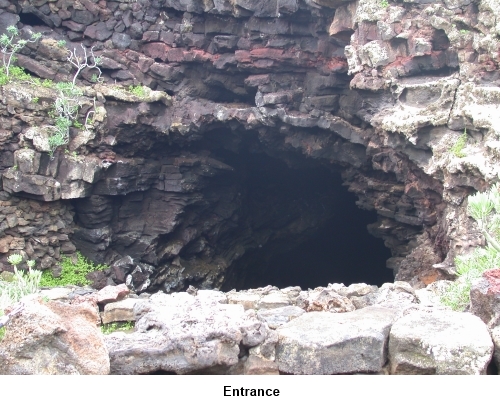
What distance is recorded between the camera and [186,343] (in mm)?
4133

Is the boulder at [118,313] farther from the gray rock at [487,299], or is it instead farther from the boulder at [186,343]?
the gray rock at [487,299]

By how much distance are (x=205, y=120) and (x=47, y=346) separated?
1366 centimetres

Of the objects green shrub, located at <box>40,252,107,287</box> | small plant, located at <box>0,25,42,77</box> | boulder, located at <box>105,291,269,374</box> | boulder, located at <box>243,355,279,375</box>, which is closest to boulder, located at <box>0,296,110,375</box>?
boulder, located at <box>105,291,269,374</box>

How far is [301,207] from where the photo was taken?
2144 centimetres

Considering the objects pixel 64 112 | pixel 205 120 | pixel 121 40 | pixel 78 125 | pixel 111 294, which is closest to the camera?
pixel 111 294

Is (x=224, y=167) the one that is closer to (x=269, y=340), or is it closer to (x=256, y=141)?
(x=256, y=141)

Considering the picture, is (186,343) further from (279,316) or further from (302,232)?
(302,232)

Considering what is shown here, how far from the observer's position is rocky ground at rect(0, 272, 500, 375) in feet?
12.0

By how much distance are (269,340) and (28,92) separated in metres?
13.4

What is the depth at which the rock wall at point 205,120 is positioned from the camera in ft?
41.0

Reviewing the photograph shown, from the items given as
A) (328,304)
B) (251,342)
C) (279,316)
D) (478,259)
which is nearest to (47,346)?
(251,342)

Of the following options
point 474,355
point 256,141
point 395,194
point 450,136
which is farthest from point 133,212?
point 474,355

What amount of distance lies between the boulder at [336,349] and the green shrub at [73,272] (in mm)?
12394

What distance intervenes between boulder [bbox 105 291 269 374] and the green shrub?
11643mm
